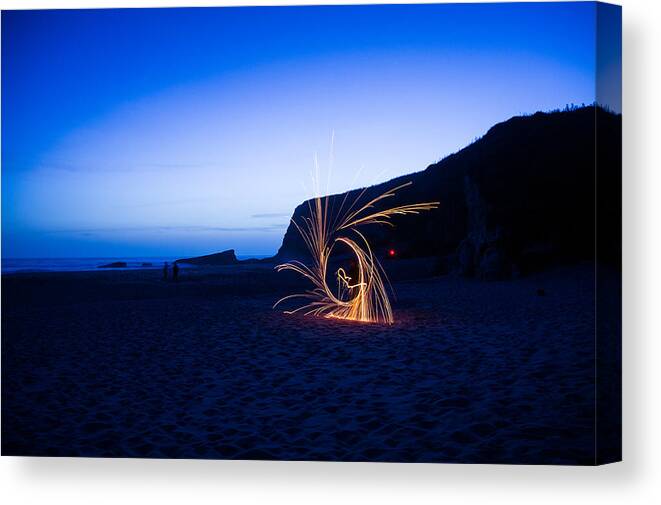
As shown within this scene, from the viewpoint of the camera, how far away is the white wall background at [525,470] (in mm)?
3594

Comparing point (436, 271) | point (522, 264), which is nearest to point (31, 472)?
point (522, 264)

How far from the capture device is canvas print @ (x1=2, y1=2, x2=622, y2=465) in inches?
150

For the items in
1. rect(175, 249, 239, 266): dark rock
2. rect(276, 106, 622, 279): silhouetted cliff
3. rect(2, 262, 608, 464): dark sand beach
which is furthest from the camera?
rect(175, 249, 239, 266): dark rock

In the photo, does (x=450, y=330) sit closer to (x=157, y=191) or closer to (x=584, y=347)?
(x=584, y=347)

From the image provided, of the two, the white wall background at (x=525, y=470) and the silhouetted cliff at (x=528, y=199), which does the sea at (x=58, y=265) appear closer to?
the white wall background at (x=525, y=470)

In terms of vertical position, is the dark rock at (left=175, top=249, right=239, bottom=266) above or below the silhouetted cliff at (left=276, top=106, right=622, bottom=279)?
below

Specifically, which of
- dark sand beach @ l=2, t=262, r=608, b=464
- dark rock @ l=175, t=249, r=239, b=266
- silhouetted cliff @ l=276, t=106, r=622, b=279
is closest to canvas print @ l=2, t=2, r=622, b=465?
dark sand beach @ l=2, t=262, r=608, b=464

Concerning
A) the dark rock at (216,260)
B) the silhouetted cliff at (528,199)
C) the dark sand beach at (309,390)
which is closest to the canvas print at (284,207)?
the dark sand beach at (309,390)

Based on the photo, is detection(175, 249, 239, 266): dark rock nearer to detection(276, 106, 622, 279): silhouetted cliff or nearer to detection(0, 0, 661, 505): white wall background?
detection(276, 106, 622, 279): silhouetted cliff

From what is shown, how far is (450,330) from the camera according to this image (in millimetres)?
7035

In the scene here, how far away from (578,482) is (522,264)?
14498 millimetres

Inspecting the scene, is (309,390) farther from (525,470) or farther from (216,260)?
(216,260)

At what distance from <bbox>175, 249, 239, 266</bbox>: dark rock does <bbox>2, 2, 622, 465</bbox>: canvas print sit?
80.9 ft

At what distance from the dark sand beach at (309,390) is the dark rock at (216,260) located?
86.3 ft
